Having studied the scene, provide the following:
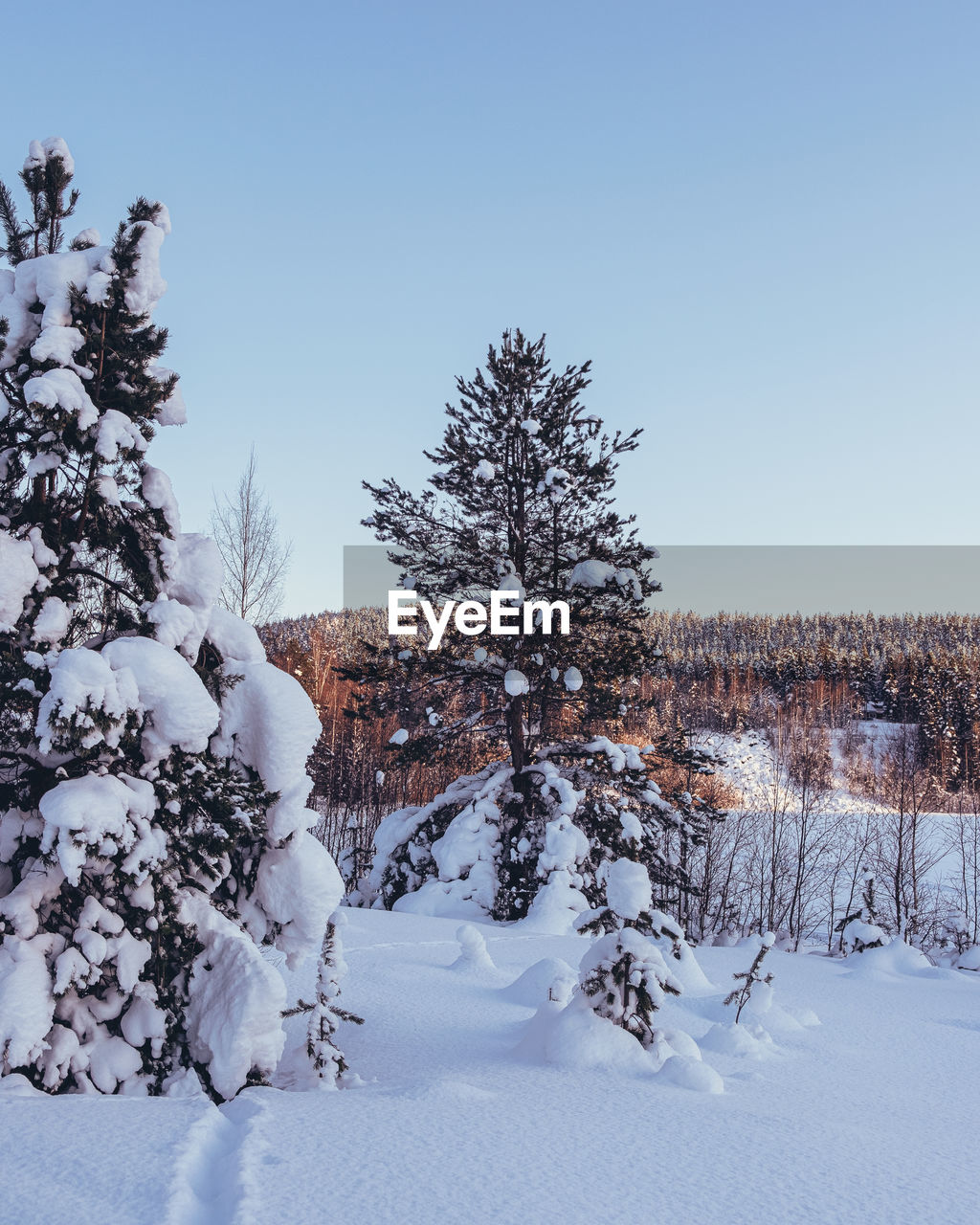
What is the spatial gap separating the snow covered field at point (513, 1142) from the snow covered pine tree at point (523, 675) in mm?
6242

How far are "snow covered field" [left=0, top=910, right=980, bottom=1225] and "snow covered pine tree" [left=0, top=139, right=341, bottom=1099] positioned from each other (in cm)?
53

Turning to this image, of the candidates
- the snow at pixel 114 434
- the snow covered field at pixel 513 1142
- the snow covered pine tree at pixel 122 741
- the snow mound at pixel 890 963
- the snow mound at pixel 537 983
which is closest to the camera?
the snow covered field at pixel 513 1142

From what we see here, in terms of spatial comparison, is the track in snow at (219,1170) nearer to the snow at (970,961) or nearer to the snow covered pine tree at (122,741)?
the snow covered pine tree at (122,741)

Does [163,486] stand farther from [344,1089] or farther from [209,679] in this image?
[344,1089]

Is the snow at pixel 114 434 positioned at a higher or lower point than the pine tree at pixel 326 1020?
higher

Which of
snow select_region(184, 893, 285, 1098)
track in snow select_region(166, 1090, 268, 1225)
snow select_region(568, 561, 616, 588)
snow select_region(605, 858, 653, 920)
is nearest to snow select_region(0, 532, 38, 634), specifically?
snow select_region(184, 893, 285, 1098)

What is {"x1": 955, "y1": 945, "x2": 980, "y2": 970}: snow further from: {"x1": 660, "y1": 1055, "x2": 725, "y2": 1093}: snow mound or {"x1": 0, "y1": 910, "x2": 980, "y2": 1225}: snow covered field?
{"x1": 660, "y1": 1055, "x2": 725, "y2": 1093}: snow mound

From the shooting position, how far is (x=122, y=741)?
4.16 meters

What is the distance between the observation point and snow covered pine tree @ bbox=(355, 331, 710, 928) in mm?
11602

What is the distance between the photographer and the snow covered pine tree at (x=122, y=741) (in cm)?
395

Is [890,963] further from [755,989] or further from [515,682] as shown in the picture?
[515,682]

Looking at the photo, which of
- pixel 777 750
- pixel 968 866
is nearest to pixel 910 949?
pixel 968 866

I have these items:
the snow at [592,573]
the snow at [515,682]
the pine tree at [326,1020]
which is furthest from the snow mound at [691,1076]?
the snow at [592,573]

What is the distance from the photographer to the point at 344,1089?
13.2ft
